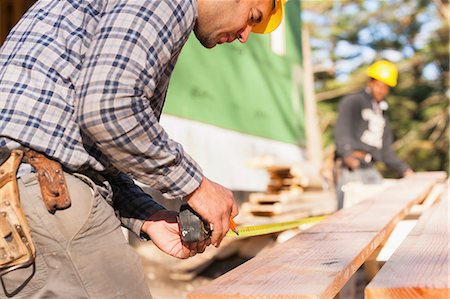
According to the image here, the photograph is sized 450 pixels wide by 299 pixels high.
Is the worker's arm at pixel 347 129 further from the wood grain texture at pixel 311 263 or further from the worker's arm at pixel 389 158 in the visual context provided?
the wood grain texture at pixel 311 263

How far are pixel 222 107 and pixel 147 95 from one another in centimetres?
885

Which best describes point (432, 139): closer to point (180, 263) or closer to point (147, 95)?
point (180, 263)

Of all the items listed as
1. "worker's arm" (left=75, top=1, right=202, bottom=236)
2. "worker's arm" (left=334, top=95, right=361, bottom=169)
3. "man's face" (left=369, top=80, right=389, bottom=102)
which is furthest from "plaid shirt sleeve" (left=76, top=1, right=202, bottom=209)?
"man's face" (left=369, top=80, right=389, bottom=102)

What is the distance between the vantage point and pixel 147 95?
2225mm

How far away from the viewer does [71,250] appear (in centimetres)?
231

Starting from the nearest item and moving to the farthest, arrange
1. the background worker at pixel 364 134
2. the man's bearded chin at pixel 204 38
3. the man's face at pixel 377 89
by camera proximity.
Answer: the man's bearded chin at pixel 204 38 → the background worker at pixel 364 134 → the man's face at pixel 377 89

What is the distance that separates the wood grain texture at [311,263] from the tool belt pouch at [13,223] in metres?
0.56

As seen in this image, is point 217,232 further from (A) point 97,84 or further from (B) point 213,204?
(A) point 97,84

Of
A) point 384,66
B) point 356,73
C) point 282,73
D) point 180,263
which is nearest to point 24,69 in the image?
point 180,263

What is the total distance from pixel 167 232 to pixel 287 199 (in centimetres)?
782

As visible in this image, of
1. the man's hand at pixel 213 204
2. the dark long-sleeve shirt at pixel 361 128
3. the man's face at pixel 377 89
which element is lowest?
the dark long-sleeve shirt at pixel 361 128

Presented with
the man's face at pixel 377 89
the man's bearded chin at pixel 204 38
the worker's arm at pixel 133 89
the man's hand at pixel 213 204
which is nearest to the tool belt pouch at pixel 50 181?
the worker's arm at pixel 133 89

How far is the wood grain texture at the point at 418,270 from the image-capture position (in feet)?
6.93

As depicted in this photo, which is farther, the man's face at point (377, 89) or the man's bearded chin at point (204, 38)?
the man's face at point (377, 89)
